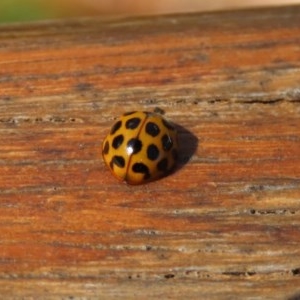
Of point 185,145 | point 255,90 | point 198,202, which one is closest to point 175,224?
point 198,202

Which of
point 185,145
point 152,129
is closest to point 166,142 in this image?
point 152,129

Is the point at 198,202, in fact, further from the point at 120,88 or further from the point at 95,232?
the point at 120,88

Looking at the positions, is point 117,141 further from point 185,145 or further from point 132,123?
point 185,145

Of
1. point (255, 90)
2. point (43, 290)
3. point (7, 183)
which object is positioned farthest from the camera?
point (255, 90)

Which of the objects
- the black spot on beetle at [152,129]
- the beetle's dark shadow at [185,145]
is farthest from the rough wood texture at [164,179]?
the black spot on beetle at [152,129]

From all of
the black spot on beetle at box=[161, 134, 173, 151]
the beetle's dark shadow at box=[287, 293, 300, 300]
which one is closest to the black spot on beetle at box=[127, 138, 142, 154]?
the black spot on beetle at box=[161, 134, 173, 151]

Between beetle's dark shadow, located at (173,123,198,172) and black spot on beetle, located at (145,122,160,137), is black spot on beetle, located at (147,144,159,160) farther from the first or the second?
beetle's dark shadow, located at (173,123,198,172)

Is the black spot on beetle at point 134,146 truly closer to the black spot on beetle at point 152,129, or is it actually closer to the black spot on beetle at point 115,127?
the black spot on beetle at point 152,129
